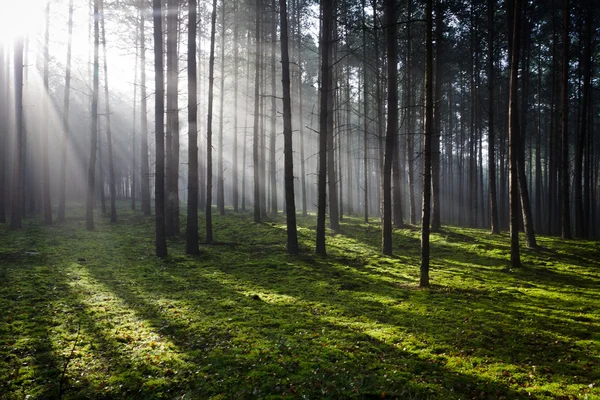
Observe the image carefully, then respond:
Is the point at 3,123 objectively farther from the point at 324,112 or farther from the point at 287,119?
the point at 324,112

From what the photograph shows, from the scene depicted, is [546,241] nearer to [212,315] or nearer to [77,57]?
[212,315]

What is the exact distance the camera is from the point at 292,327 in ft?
21.7

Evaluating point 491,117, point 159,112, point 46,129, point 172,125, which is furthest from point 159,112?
point 491,117

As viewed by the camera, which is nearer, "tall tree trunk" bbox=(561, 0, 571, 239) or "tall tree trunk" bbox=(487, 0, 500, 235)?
"tall tree trunk" bbox=(561, 0, 571, 239)

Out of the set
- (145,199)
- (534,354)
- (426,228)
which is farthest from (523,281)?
(145,199)

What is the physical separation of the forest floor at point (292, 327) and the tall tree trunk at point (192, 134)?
914mm

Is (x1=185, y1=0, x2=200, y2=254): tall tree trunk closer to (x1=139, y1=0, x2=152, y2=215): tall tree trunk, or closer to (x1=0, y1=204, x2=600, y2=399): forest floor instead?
(x1=0, y1=204, x2=600, y2=399): forest floor

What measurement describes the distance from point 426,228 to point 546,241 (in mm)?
10792

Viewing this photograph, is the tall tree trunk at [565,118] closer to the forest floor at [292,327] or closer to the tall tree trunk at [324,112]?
the forest floor at [292,327]

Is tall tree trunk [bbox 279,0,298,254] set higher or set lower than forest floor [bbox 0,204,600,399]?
higher

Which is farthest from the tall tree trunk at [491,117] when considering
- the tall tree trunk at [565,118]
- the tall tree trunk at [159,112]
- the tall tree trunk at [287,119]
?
the tall tree trunk at [159,112]

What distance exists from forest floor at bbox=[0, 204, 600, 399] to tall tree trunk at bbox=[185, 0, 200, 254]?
91cm

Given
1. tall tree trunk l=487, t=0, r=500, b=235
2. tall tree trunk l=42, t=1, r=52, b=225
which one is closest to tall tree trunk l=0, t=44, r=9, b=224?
tall tree trunk l=42, t=1, r=52, b=225

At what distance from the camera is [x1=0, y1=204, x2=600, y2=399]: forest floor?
4.63 meters
